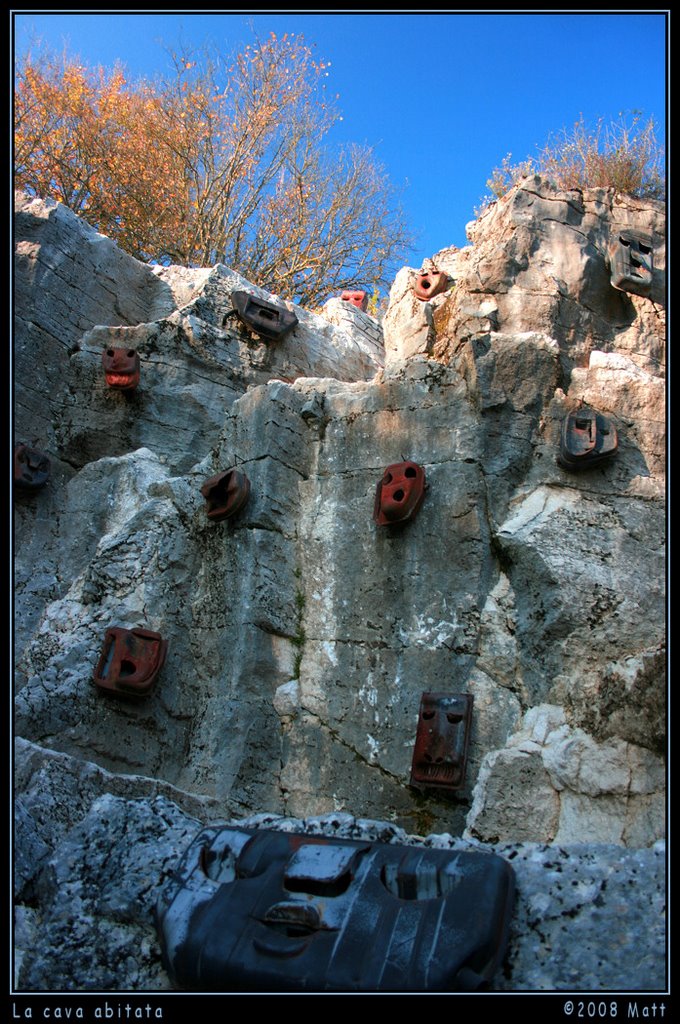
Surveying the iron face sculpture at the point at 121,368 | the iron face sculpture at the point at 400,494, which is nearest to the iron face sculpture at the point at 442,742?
the iron face sculpture at the point at 400,494

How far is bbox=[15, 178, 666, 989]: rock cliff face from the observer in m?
3.76

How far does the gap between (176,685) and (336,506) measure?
1.43 m

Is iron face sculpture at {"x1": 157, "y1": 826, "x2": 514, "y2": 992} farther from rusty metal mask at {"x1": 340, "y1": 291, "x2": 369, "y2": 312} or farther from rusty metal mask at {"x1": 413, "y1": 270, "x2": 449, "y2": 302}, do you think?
rusty metal mask at {"x1": 340, "y1": 291, "x2": 369, "y2": 312}

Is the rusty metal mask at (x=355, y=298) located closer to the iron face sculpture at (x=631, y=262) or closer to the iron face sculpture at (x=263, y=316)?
the iron face sculpture at (x=263, y=316)

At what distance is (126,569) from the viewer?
559 centimetres

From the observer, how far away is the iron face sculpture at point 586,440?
475 centimetres

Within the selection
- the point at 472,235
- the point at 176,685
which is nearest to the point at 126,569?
the point at 176,685

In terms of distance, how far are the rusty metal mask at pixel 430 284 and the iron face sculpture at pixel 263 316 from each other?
4.95ft

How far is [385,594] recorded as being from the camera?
4910 millimetres

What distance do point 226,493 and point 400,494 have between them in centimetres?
114

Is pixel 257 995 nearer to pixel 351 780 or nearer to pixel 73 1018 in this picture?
pixel 73 1018

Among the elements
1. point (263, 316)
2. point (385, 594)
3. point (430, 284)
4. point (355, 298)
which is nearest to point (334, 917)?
point (385, 594)

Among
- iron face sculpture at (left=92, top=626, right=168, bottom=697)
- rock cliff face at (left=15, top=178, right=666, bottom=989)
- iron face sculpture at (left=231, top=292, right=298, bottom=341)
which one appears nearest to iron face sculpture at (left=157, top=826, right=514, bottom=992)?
rock cliff face at (left=15, top=178, right=666, bottom=989)

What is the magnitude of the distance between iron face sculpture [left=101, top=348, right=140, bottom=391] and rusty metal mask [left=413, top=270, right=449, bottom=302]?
86.7 inches
